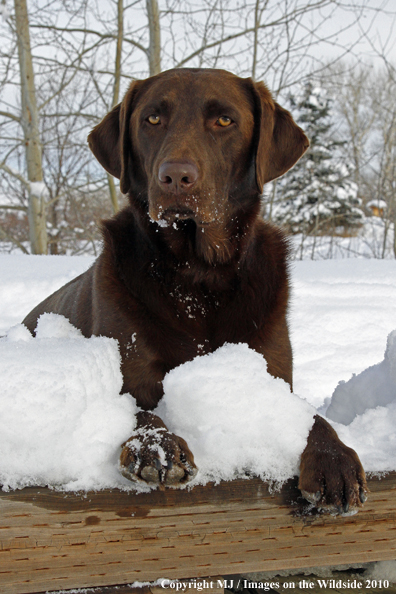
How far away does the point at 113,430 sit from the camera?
1568mm

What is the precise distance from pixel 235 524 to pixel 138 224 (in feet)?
4.93

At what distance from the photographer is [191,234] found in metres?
2.41

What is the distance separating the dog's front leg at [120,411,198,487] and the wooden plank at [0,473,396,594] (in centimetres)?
4

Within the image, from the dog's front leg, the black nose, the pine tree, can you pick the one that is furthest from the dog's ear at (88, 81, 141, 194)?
the pine tree

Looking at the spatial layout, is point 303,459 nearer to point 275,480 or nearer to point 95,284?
point 275,480

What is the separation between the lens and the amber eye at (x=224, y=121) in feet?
7.97

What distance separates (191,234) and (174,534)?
1.41m

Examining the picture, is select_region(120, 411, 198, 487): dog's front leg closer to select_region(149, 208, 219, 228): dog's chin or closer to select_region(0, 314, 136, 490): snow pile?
select_region(0, 314, 136, 490): snow pile

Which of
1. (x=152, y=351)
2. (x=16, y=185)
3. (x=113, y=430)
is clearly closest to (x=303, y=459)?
(x=113, y=430)

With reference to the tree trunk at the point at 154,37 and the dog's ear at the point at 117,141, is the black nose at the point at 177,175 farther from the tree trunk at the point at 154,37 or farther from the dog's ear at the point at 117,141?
the tree trunk at the point at 154,37

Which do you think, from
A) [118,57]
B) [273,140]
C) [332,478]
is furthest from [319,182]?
[332,478]

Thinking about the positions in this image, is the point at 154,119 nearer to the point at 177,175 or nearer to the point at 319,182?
the point at 177,175

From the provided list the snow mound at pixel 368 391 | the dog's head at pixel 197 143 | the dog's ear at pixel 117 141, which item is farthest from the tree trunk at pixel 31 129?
the snow mound at pixel 368 391

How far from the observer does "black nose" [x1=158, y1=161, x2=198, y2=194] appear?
6.73ft
